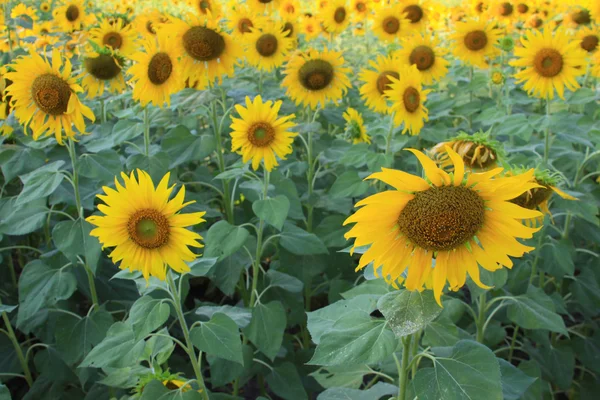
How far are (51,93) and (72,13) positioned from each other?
8.13ft

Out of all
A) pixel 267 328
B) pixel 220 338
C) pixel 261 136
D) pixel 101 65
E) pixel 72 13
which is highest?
pixel 72 13

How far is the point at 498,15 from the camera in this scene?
193 inches

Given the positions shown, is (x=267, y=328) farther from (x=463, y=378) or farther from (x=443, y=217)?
(x=443, y=217)

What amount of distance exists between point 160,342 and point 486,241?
105 centimetres

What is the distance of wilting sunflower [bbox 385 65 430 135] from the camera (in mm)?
2588

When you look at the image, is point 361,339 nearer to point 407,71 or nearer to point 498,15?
point 407,71

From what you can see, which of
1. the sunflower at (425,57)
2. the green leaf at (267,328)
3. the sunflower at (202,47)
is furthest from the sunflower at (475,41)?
the green leaf at (267,328)

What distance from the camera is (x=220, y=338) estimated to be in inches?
64.5

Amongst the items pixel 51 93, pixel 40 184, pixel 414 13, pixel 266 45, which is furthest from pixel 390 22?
pixel 40 184

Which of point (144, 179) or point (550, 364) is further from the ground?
point (144, 179)

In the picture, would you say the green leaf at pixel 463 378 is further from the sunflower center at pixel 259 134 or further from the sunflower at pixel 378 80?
the sunflower at pixel 378 80

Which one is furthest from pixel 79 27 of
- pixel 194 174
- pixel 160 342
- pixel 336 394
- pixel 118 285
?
pixel 336 394

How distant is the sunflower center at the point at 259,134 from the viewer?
2.27m

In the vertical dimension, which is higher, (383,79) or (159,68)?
(159,68)
